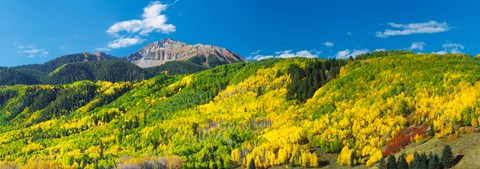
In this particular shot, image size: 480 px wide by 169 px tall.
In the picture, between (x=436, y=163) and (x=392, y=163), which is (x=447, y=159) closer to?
(x=436, y=163)

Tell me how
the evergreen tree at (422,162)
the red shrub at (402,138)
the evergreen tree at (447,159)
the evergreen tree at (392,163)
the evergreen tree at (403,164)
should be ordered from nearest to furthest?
the evergreen tree at (447,159) → the evergreen tree at (422,162) → the evergreen tree at (403,164) → the evergreen tree at (392,163) → the red shrub at (402,138)

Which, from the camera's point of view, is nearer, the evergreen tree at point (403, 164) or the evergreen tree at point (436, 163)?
the evergreen tree at point (436, 163)

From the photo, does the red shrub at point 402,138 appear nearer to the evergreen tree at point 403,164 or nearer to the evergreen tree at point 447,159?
the evergreen tree at point 403,164

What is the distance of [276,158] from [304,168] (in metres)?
19.7

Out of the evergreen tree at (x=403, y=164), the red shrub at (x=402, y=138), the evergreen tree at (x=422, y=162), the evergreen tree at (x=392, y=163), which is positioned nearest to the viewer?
the evergreen tree at (x=422, y=162)

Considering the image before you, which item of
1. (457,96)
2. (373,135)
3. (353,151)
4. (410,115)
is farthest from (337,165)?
(457,96)

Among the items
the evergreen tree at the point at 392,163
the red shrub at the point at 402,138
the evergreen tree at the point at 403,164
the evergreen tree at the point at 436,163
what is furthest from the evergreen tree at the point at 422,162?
the red shrub at the point at 402,138

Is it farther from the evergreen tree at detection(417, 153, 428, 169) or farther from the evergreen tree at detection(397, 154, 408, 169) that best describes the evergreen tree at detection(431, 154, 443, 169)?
the evergreen tree at detection(397, 154, 408, 169)

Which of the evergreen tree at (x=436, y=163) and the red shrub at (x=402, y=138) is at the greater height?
the red shrub at (x=402, y=138)

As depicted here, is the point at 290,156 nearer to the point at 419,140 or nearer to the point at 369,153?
the point at 369,153

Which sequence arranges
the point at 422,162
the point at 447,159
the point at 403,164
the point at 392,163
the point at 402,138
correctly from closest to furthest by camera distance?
the point at 447,159
the point at 422,162
the point at 403,164
the point at 392,163
the point at 402,138

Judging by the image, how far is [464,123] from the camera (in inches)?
6412

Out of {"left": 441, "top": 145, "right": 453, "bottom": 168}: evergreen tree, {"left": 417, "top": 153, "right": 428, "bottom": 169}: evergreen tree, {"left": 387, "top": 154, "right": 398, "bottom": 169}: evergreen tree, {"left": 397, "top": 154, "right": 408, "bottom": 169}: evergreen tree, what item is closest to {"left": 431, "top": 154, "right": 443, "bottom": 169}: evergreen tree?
{"left": 441, "top": 145, "right": 453, "bottom": 168}: evergreen tree

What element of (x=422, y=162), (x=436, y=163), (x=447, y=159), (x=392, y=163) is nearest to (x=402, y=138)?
(x=392, y=163)
